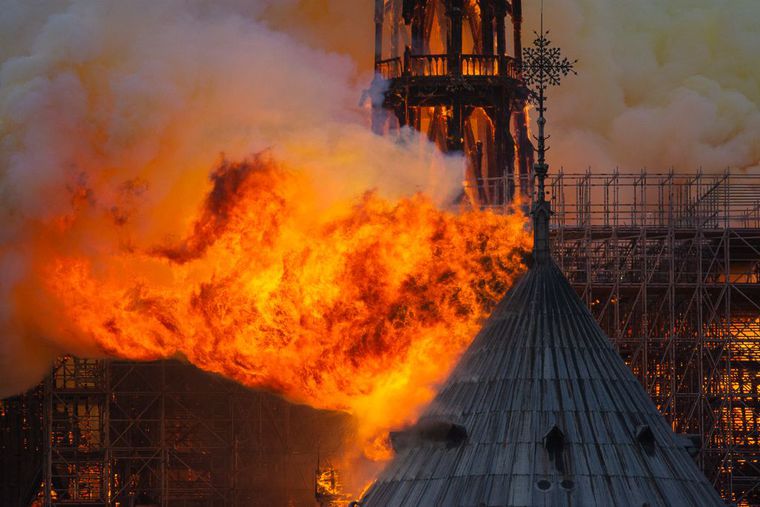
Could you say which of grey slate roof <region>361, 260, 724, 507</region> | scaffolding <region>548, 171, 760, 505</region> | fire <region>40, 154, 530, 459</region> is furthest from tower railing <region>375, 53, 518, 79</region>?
grey slate roof <region>361, 260, 724, 507</region>

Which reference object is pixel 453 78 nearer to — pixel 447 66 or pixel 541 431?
pixel 447 66

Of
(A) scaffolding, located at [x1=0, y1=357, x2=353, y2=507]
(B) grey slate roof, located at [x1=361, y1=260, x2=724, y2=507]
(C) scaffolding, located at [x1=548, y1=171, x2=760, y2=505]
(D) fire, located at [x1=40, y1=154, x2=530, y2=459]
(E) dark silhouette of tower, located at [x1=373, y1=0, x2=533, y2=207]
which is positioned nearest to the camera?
(B) grey slate roof, located at [x1=361, y1=260, x2=724, y2=507]

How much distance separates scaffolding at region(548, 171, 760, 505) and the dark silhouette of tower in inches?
256

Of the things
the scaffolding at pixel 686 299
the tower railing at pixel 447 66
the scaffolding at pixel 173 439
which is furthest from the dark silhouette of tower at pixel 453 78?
the scaffolding at pixel 173 439

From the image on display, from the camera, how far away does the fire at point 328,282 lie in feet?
279

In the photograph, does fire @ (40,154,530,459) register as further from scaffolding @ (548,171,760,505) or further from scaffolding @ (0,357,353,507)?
scaffolding @ (0,357,353,507)

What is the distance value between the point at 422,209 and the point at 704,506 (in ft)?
63.7

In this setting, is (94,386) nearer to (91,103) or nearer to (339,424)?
(339,424)

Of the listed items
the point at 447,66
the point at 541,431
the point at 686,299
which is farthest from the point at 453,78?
the point at 541,431

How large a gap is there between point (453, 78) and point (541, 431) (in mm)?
48537

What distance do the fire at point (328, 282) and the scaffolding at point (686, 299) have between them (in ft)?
73.9

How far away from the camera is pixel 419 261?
86500 mm

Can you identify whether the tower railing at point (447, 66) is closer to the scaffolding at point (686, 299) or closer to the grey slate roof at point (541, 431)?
the scaffolding at point (686, 299)

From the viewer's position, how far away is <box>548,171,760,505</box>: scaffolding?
108938 millimetres
